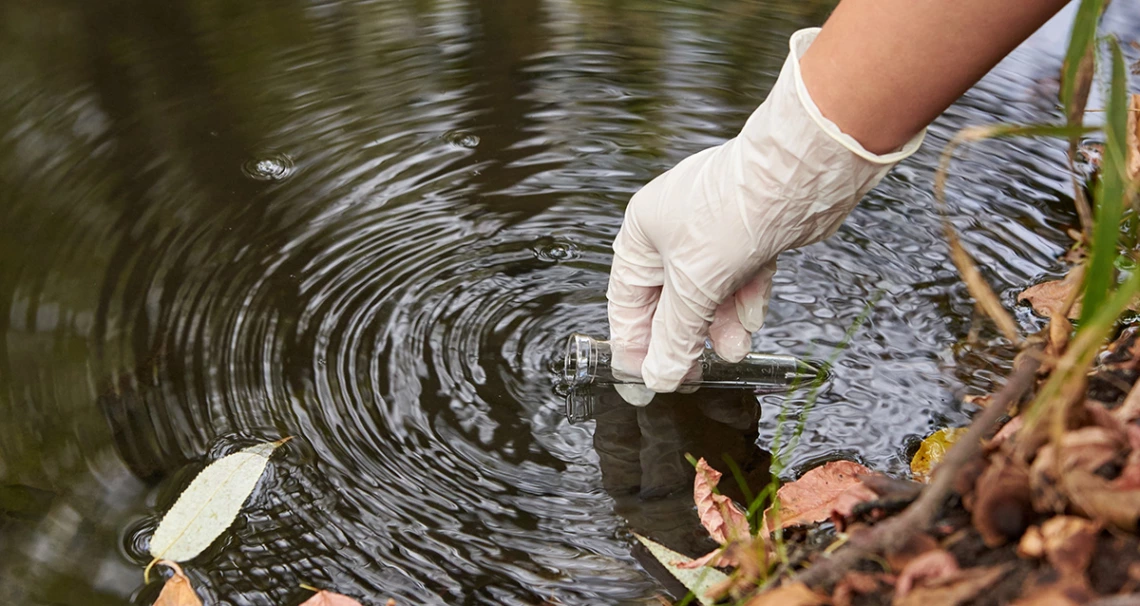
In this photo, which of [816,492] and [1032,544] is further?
[816,492]

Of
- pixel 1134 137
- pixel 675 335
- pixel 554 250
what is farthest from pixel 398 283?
pixel 1134 137

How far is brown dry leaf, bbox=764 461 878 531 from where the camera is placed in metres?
1.49

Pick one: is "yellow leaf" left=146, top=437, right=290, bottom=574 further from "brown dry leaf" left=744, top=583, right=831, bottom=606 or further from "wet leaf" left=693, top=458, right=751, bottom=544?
"brown dry leaf" left=744, top=583, right=831, bottom=606

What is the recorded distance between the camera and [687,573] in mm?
1426

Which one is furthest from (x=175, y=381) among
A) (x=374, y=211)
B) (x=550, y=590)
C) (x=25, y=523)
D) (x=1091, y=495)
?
(x=1091, y=495)

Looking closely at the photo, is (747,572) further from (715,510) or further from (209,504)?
(209,504)

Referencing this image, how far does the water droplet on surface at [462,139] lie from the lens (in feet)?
8.29

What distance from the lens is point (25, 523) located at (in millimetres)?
1525

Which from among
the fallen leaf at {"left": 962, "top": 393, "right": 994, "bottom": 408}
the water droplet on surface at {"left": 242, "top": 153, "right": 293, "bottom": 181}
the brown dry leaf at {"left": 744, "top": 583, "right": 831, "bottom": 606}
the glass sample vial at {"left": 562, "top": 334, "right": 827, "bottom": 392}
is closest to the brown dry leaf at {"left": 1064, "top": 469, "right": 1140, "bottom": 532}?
the brown dry leaf at {"left": 744, "top": 583, "right": 831, "bottom": 606}

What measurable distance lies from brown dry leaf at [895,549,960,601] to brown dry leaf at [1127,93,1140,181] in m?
1.58

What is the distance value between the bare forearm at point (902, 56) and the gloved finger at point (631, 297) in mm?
523

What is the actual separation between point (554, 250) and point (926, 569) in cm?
144

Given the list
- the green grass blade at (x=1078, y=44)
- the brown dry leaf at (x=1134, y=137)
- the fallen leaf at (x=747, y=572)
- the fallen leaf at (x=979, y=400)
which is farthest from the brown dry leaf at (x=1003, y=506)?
the brown dry leaf at (x=1134, y=137)

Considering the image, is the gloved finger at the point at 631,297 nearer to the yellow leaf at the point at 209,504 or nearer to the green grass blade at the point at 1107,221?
the yellow leaf at the point at 209,504
